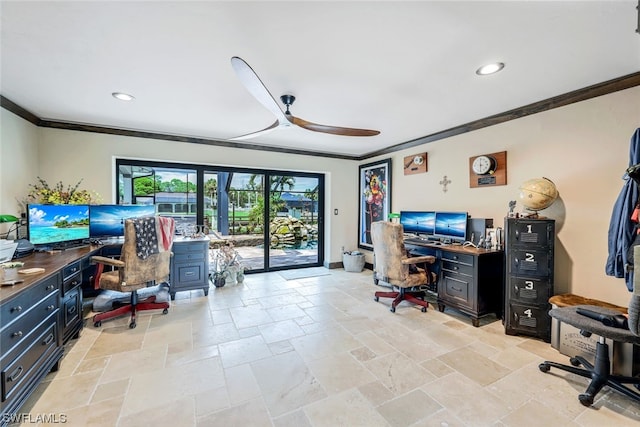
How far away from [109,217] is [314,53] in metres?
3.40

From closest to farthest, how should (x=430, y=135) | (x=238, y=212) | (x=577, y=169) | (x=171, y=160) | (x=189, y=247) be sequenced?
(x=577, y=169)
(x=189, y=247)
(x=430, y=135)
(x=171, y=160)
(x=238, y=212)

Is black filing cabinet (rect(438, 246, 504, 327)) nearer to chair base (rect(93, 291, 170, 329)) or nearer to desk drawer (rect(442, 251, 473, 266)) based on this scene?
desk drawer (rect(442, 251, 473, 266))

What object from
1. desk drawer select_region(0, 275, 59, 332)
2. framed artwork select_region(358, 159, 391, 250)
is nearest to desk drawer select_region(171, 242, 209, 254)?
desk drawer select_region(0, 275, 59, 332)

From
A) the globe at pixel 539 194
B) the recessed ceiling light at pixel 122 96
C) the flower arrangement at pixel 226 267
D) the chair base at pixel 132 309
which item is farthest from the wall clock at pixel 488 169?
the chair base at pixel 132 309

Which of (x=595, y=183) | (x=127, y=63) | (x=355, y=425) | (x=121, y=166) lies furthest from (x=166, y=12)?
(x=595, y=183)

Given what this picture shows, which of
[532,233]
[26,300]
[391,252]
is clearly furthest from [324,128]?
[26,300]

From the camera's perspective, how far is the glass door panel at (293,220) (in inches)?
205

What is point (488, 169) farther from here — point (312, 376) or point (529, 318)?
point (312, 376)

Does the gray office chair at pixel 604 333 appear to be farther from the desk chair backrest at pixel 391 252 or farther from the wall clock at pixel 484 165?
the wall clock at pixel 484 165

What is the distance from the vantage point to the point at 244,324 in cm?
292

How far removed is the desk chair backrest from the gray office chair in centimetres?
147

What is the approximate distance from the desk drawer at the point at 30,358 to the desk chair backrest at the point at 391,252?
320 cm

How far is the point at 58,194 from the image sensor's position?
3.19 metres

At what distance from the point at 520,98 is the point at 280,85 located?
247 cm
